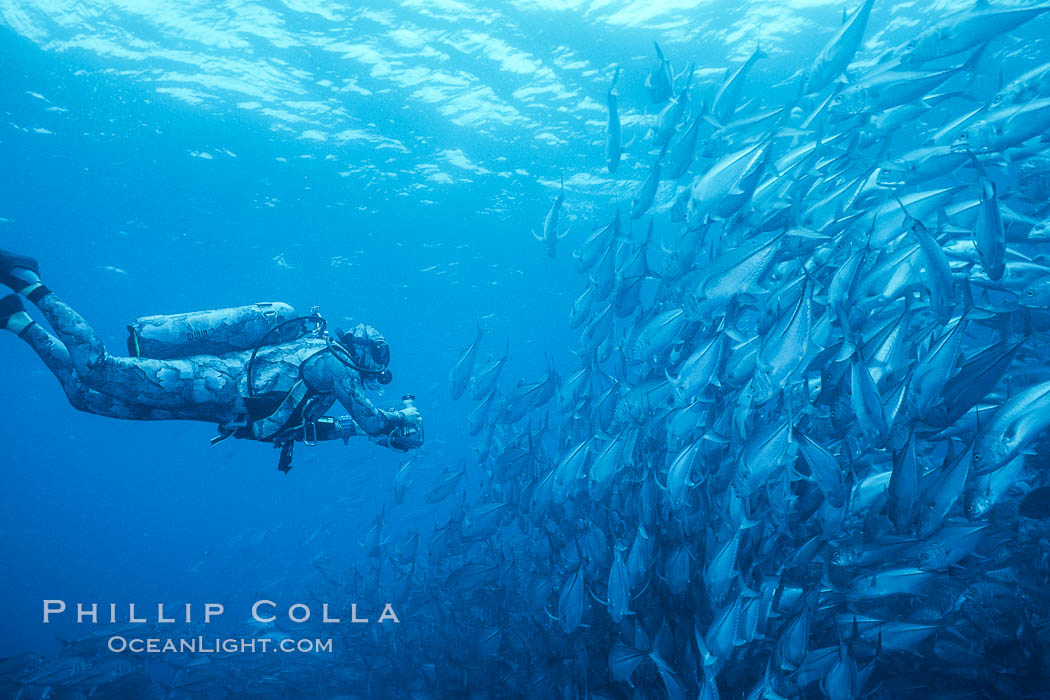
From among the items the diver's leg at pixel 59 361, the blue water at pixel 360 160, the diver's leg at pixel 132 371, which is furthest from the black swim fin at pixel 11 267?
the blue water at pixel 360 160

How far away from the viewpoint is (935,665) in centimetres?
430

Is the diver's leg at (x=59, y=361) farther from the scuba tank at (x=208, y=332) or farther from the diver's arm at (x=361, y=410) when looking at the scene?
the diver's arm at (x=361, y=410)

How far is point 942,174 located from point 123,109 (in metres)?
17.7

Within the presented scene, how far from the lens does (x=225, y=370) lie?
4.30 m

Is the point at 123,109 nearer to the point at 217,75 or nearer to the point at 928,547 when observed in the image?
the point at 217,75

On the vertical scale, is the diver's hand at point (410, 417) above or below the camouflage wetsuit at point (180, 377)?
below

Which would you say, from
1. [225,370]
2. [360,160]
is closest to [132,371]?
[225,370]

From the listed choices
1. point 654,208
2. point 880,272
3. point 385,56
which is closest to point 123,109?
point 385,56

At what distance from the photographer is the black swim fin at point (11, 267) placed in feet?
12.0

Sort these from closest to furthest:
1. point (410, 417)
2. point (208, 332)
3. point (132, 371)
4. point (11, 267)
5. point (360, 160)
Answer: point (11, 267)
point (132, 371)
point (208, 332)
point (410, 417)
point (360, 160)

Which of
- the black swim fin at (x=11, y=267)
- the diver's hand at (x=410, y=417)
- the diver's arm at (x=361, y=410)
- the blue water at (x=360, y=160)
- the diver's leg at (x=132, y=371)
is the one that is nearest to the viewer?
the black swim fin at (x=11, y=267)

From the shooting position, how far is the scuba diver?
12.5 ft

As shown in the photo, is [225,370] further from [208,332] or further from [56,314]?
[56,314]

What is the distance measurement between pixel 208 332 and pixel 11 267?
51.5 inches
